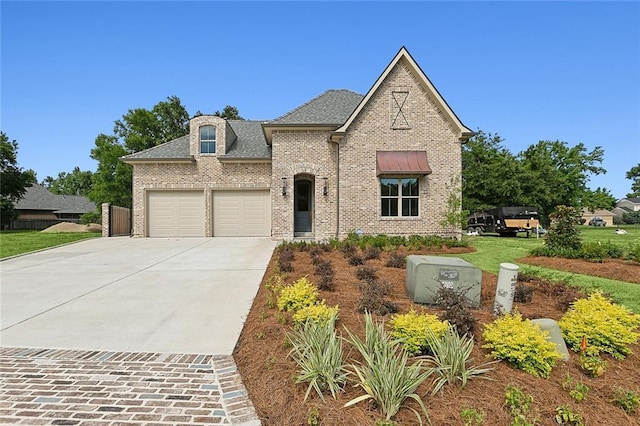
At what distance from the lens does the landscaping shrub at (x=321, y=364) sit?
331 cm

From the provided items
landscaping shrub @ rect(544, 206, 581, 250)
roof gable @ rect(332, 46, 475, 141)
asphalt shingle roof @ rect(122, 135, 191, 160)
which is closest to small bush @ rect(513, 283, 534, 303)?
landscaping shrub @ rect(544, 206, 581, 250)

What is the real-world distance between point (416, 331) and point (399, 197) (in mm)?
12232

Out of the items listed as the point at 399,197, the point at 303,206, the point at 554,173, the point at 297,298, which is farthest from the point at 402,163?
the point at 554,173

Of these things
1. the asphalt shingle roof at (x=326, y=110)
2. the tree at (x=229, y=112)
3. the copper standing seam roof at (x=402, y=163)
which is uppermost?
the tree at (x=229, y=112)

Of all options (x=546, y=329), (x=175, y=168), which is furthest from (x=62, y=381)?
(x=175, y=168)

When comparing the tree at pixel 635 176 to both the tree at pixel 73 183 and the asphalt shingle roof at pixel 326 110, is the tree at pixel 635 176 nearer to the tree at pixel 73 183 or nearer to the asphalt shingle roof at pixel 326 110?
the asphalt shingle roof at pixel 326 110

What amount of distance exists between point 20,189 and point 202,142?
31789mm

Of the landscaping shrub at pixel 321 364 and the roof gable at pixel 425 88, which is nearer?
the landscaping shrub at pixel 321 364

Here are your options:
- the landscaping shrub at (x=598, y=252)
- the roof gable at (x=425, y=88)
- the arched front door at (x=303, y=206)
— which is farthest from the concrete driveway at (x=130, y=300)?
the landscaping shrub at (x=598, y=252)

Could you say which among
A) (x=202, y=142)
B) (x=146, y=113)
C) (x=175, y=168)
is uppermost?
(x=146, y=113)

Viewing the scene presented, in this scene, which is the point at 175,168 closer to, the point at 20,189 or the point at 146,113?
the point at 146,113

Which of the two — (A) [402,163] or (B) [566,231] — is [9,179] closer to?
(A) [402,163]

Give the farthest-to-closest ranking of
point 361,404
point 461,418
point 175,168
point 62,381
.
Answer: point 175,168, point 62,381, point 361,404, point 461,418

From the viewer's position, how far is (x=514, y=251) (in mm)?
12234
